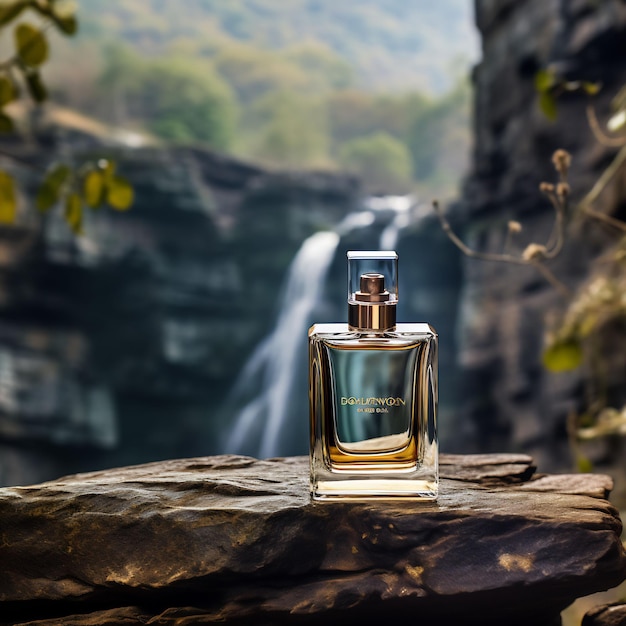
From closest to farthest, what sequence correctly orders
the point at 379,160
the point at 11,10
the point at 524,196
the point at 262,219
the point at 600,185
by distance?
the point at 11,10
the point at 600,185
the point at 524,196
the point at 262,219
the point at 379,160

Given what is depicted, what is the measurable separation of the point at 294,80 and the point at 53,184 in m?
6.62

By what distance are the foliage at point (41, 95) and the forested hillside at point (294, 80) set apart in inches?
243

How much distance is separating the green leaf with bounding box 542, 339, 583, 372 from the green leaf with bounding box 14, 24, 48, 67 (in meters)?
0.96

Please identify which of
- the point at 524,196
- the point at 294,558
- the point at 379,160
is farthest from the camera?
the point at 379,160

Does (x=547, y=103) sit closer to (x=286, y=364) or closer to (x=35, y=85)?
(x=35, y=85)

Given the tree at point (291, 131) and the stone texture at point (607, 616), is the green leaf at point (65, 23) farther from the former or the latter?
the tree at point (291, 131)

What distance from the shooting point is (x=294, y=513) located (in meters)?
0.77

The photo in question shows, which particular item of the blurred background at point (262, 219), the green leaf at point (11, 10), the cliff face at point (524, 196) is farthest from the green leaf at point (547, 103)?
the blurred background at point (262, 219)

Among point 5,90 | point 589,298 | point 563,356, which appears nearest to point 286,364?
point 589,298

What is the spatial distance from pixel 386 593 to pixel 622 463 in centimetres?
218

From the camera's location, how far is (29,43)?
0.95 meters

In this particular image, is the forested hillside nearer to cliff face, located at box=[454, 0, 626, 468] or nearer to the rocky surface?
cliff face, located at box=[454, 0, 626, 468]

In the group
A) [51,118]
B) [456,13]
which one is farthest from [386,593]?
[456,13]

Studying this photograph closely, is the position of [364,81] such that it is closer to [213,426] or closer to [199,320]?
[199,320]
